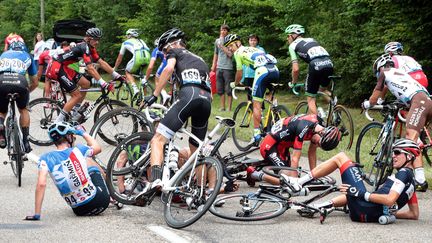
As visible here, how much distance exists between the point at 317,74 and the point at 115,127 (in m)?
4.33

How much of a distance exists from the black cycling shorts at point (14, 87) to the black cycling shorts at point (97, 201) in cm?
328

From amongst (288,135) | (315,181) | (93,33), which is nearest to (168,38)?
(288,135)

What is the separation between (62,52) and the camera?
48.0 ft

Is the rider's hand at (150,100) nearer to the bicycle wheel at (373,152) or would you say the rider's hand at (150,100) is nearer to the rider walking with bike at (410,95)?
the bicycle wheel at (373,152)

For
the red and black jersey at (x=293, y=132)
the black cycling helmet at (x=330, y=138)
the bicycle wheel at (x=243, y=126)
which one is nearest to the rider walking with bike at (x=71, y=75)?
the bicycle wheel at (x=243, y=126)

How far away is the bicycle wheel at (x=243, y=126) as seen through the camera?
14969 mm

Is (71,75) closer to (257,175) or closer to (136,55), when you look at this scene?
(257,175)

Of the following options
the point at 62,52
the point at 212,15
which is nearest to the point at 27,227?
the point at 62,52

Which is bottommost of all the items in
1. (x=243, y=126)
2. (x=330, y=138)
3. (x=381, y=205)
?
(x=243, y=126)

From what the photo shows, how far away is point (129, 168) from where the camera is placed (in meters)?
9.73

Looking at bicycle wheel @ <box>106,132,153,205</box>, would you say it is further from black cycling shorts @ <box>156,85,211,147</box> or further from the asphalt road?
black cycling shorts @ <box>156,85,211,147</box>

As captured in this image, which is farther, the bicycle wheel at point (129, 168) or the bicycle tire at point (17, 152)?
the bicycle tire at point (17, 152)

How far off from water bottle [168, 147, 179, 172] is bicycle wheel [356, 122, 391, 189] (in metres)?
2.88

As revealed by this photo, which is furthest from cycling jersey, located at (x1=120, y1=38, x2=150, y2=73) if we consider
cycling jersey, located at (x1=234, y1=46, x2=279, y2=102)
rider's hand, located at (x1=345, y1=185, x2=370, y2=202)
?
rider's hand, located at (x1=345, y1=185, x2=370, y2=202)
